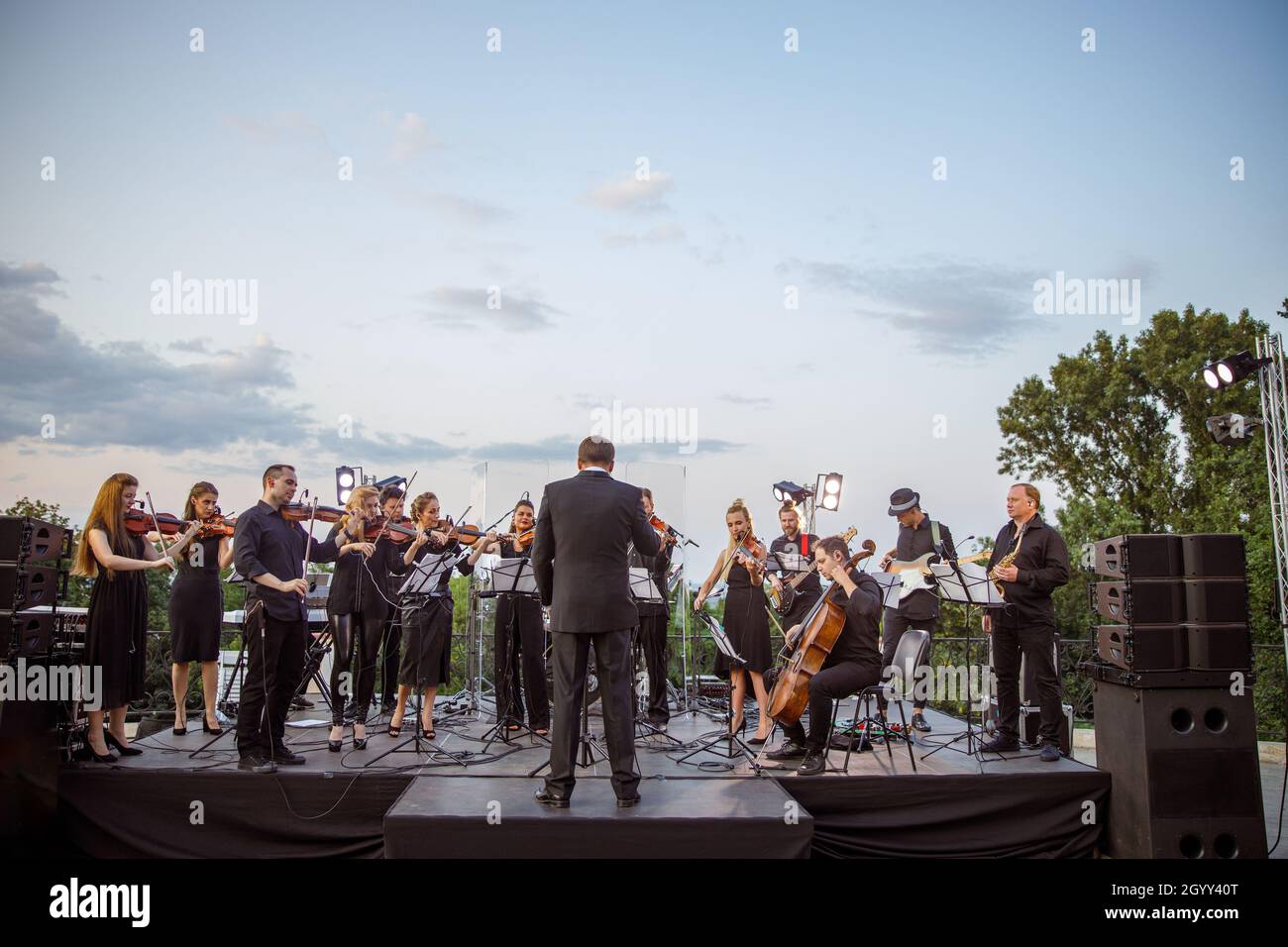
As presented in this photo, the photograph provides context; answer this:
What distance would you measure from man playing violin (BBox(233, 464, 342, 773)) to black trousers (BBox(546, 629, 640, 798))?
227 centimetres

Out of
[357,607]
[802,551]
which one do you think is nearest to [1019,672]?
[802,551]

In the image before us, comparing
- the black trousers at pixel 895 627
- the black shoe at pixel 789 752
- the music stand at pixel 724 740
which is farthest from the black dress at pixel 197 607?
the black trousers at pixel 895 627

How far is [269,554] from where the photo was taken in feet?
21.5

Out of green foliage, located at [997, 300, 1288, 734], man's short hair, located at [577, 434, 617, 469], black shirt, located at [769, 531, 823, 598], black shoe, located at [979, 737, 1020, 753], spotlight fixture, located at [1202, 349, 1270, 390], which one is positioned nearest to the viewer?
man's short hair, located at [577, 434, 617, 469]

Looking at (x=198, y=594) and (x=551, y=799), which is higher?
(x=198, y=594)

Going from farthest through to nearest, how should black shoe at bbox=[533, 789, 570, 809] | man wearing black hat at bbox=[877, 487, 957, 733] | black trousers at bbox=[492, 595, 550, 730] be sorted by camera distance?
man wearing black hat at bbox=[877, 487, 957, 733] → black trousers at bbox=[492, 595, 550, 730] → black shoe at bbox=[533, 789, 570, 809]

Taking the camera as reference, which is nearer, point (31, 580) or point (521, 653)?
point (31, 580)

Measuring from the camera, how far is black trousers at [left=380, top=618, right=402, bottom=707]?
25.2 ft

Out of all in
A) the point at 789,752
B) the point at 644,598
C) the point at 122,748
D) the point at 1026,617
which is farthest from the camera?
the point at 644,598

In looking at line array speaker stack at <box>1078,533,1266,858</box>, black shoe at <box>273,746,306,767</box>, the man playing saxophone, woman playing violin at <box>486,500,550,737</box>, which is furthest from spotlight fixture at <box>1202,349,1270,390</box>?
black shoe at <box>273,746,306,767</box>

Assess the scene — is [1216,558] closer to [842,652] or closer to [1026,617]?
[1026,617]

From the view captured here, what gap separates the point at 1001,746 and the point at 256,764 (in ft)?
18.7

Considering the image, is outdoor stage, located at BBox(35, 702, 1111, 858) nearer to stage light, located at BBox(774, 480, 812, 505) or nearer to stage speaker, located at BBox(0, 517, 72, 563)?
stage speaker, located at BBox(0, 517, 72, 563)
